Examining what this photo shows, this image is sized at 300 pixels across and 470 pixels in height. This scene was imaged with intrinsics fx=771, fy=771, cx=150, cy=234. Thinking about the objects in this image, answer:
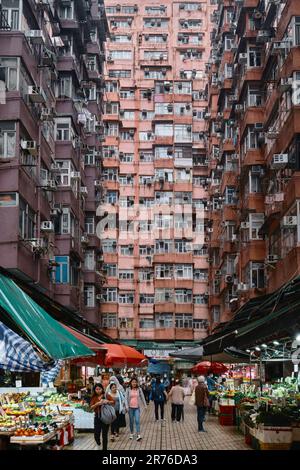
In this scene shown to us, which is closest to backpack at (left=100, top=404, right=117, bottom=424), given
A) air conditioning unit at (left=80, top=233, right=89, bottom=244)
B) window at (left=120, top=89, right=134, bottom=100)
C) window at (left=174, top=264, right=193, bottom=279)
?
air conditioning unit at (left=80, top=233, right=89, bottom=244)

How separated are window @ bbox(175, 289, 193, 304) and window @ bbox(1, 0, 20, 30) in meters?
37.0

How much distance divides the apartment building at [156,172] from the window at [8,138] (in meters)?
33.2

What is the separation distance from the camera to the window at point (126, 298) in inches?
2468

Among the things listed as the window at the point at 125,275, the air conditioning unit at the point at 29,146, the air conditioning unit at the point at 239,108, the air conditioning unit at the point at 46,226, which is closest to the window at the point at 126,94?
the window at the point at 125,275

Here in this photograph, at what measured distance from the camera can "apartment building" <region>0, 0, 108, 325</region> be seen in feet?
87.0

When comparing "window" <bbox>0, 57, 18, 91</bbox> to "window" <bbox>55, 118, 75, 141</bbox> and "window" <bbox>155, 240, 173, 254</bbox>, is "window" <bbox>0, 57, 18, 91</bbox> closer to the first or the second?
"window" <bbox>55, 118, 75, 141</bbox>

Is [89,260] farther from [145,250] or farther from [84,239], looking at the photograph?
[145,250]

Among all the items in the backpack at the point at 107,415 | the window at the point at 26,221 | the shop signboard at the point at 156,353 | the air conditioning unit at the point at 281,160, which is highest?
the air conditioning unit at the point at 281,160

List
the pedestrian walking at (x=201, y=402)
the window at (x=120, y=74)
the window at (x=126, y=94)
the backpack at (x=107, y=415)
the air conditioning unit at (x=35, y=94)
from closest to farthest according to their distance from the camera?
the backpack at (x=107, y=415) < the pedestrian walking at (x=201, y=402) < the air conditioning unit at (x=35, y=94) < the window at (x=126, y=94) < the window at (x=120, y=74)

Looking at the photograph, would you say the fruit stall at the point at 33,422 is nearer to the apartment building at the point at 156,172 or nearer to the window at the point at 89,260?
the window at the point at 89,260

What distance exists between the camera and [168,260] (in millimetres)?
61969

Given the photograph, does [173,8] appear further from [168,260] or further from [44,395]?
[44,395]

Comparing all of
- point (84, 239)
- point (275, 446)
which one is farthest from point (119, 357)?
point (84, 239)
